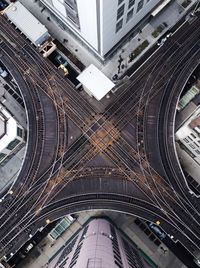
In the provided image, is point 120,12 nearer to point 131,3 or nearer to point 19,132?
point 131,3

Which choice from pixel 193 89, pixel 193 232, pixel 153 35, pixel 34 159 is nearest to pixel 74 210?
pixel 34 159

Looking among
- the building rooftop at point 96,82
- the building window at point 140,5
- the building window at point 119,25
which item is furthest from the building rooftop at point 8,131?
the building window at point 140,5

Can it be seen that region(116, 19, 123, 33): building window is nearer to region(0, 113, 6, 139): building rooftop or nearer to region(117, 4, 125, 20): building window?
region(117, 4, 125, 20): building window

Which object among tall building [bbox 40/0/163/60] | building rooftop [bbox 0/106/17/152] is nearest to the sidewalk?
building rooftop [bbox 0/106/17/152]

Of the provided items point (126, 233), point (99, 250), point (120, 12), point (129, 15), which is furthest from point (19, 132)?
point (129, 15)

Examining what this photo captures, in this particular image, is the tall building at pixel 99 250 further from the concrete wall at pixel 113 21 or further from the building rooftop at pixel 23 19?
the building rooftop at pixel 23 19
